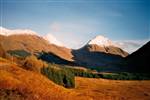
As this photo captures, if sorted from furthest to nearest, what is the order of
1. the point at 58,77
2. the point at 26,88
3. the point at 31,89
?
the point at 58,77 < the point at 31,89 < the point at 26,88

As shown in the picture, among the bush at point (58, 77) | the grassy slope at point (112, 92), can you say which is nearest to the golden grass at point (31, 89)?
the grassy slope at point (112, 92)

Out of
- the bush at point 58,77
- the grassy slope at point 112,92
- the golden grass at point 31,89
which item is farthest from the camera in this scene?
the bush at point 58,77

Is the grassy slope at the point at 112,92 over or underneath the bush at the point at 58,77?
underneath

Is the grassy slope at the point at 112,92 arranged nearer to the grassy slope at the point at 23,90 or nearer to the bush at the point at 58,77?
the bush at the point at 58,77

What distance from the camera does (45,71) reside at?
92812mm

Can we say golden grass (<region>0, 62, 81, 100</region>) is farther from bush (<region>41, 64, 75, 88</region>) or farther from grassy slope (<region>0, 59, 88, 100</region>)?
bush (<region>41, 64, 75, 88</region>)

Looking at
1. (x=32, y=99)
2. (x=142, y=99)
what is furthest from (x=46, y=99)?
(x=142, y=99)

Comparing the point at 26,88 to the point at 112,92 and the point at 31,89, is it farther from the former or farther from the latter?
the point at 112,92

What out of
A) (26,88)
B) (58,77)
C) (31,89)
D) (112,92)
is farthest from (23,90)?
A: (112,92)

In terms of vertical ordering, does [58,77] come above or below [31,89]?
below

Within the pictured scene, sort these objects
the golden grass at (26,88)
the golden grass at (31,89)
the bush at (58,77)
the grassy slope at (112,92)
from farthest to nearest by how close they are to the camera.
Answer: the bush at (58,77), the grassy slope at (112,92), the golden grass at (26,88), the golden grass at (31,89)

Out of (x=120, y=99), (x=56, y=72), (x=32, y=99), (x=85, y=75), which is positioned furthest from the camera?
(x=85, y=75)

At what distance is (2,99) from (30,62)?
215 feet

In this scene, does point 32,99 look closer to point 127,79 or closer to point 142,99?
point 142,99
